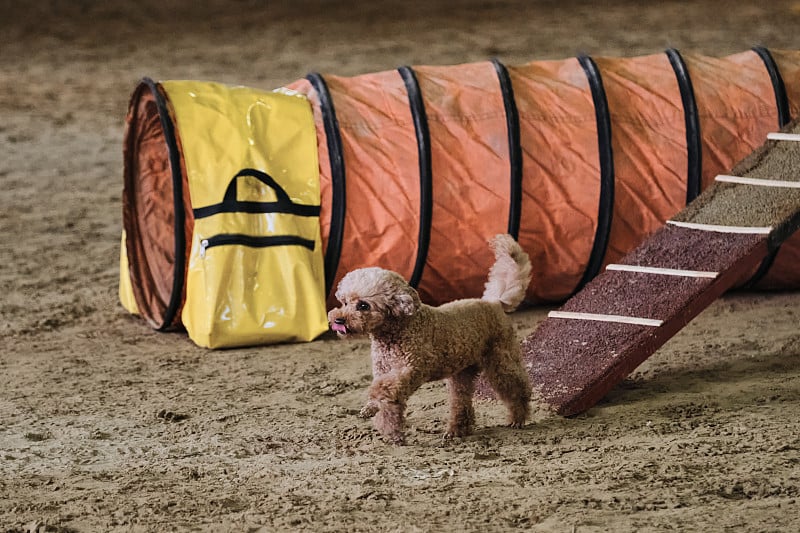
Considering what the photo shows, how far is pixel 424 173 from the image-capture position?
5062mm

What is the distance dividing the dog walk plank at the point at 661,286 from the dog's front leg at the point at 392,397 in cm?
64

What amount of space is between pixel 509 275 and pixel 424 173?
134 centimetres

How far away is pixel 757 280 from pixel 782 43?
6.49 metres

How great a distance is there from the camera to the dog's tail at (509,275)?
3.81 meters

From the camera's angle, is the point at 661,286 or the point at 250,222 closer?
the point at 661,286

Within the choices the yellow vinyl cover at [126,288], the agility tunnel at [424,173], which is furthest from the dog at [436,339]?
the yellow vinyl cover at [126,288]

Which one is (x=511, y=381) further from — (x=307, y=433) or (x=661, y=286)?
(x=661, y=286)

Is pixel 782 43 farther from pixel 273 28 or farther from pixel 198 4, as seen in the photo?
pixel 198 4

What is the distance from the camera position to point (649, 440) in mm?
3656

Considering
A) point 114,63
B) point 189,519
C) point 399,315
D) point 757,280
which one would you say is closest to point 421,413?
point 399,315

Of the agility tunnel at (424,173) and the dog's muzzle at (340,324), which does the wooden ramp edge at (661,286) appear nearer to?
the agility tunnel at (424,173)

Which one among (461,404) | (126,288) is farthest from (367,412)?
(126,288)

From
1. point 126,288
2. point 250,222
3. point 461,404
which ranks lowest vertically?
point 461,404

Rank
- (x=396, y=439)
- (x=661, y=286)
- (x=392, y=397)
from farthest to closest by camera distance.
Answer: (x=661, y=286), (x=396, y=439), (x=392, y=397)
